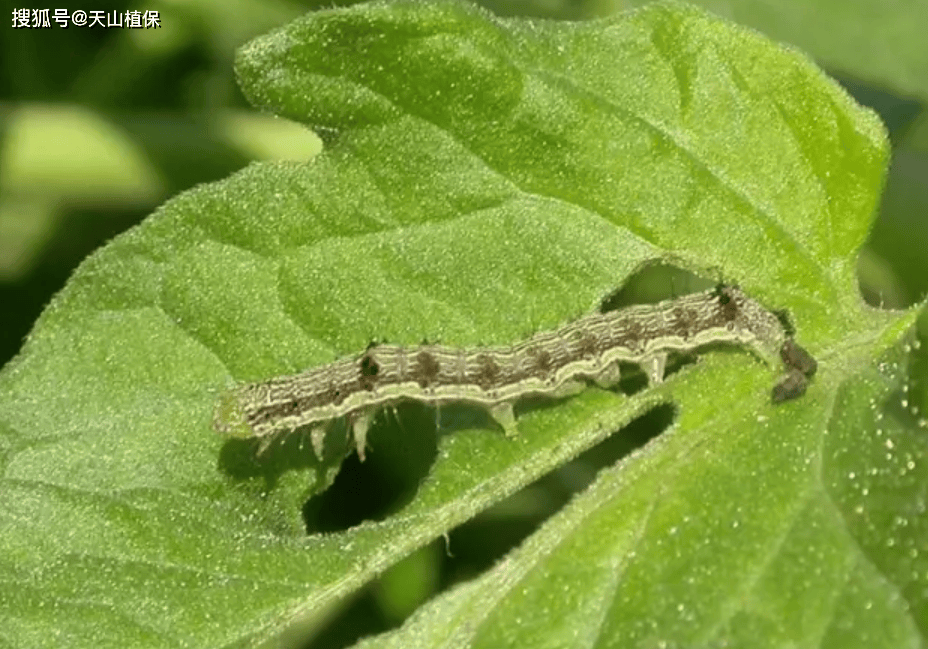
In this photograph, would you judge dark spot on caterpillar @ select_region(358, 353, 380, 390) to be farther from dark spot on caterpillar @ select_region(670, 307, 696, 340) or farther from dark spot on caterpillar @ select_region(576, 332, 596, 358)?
dark spot on caterpillar @ select_region(670, 307, 696, 340)

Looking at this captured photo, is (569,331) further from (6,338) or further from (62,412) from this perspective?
(6,338)

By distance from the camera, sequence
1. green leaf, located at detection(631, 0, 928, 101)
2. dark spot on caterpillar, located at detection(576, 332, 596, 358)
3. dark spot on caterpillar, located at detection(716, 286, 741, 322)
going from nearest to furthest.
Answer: dark spot on caterpillar, located at detection(716, 286, 741, 322) → dark spot on caterpillar, located at detection(576, 332, 596, 358) → green leaf, located at detection(631, 0, 928, 101)

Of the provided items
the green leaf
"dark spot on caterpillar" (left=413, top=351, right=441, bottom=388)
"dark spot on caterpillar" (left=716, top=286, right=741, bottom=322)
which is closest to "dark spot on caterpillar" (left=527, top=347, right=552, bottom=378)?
"dark spot on caterpillar" (left=413, top=351, right=441, bottom=388)

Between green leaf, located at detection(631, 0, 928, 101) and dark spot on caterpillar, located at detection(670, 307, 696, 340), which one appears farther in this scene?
green leaf, located at detection(631, 0, 928, 101)

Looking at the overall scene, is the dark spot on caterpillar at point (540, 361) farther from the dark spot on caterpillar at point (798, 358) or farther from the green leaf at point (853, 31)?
the green leaf at point (853, 31)

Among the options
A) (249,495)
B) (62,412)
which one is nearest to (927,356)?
(249,495)

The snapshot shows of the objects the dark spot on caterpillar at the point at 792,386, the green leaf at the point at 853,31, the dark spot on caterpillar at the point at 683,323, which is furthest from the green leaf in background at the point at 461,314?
the green leaf at the point at 853,31
